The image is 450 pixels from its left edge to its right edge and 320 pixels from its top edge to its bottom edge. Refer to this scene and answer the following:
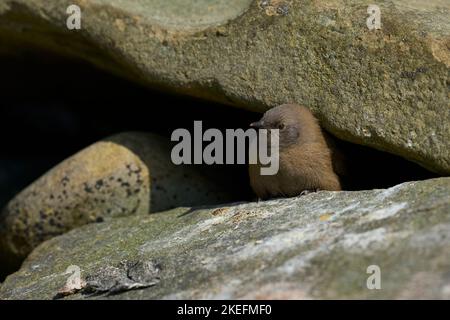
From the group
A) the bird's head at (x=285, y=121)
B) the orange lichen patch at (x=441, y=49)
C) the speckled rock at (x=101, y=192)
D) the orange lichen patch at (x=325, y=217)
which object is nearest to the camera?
the orange lichen patch at (x=325, y=217)

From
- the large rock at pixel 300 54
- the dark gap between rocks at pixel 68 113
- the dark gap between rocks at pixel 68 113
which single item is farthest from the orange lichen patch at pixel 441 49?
the dark gap between rocks at pixel 68 113

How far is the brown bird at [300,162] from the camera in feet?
20.1

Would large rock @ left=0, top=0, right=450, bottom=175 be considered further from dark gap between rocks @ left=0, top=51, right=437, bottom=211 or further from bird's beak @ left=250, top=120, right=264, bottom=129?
dark gap between rocks @ left=0, top=51, right=437, bottom=211

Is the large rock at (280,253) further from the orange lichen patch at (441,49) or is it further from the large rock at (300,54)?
the orange lichen patch at (441,49)

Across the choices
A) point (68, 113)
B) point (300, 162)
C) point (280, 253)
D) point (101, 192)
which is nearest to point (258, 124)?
point (300, 162)

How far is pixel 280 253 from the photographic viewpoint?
4434mm

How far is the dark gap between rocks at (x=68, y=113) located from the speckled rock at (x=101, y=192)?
676 mm

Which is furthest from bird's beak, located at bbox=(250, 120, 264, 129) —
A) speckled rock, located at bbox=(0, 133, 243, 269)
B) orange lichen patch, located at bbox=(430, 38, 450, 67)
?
orange lichen patch, located at bbox=(430, 38, 450, 67)

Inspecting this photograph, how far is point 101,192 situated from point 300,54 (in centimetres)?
234

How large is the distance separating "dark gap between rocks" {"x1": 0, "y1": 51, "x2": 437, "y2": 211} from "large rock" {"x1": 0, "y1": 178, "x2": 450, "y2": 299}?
6.94 ft

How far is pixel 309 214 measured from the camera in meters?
5.05

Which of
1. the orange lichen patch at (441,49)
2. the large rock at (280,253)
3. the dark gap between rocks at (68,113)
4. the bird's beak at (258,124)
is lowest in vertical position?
the large rock at (280,253)
